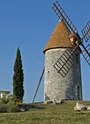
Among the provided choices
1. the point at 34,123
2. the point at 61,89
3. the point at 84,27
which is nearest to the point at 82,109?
the point at 34,123

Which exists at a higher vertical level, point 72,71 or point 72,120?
point 72,71

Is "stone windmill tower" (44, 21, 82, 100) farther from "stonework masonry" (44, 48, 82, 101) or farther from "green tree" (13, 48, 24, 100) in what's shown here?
"green tree" (13, 48, 24, 100)

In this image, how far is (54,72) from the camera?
34.4m

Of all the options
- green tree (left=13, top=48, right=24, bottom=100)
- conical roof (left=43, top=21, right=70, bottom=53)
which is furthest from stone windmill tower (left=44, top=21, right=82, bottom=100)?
green tree (left=13, top=48, right=24, bottom=100)

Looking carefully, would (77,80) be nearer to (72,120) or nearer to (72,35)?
(72,35)

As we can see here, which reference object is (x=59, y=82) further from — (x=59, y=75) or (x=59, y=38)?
(x=59, y=38)

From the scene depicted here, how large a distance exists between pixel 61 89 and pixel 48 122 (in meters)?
18.2

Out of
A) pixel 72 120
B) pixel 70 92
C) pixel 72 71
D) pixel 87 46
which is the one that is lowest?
pixel 72 120

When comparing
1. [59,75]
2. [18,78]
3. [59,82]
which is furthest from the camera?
[59,75]

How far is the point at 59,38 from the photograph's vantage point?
3566cm

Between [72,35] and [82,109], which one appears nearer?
[82,109]

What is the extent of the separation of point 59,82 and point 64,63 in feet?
6.86

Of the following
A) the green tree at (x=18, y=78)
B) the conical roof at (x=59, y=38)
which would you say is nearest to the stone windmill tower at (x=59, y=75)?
the conical roof at (x=59, y=38)

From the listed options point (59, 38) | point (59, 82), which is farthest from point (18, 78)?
point (59, 38)
